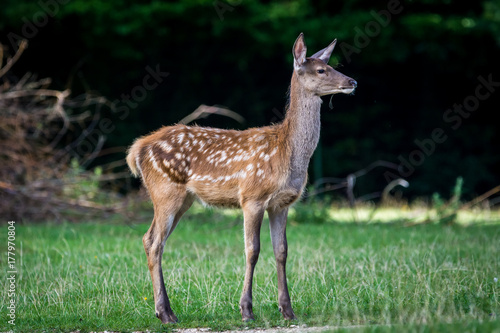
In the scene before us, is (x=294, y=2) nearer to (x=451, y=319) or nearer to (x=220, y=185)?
(x=220, y=185)

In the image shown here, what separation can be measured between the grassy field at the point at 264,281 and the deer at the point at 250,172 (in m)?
0.45

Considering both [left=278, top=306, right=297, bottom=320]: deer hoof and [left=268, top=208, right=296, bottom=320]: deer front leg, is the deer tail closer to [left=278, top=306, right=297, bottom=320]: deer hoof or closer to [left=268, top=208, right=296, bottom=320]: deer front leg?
[left=268, top=208, right=296, bottom=320]: deer front leg

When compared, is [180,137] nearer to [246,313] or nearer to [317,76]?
[317,76]

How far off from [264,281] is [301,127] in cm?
194

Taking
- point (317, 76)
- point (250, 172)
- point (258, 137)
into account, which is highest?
point (317, 76)

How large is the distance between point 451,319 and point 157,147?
3.21 m

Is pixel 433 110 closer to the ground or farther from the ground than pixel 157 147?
farther from the ground

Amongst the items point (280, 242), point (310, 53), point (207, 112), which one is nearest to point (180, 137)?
point (280, 242)

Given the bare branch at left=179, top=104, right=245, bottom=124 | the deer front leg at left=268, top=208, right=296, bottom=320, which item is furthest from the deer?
the bare branch at left=179, top=104, right=245, bottom=124

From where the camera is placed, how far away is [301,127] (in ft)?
22.4

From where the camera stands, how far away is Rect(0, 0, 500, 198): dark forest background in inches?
687

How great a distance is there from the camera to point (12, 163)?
12.8 metres

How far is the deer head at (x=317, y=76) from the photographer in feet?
22.2

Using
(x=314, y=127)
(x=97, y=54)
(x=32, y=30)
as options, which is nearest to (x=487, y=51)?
(x=97, y=54)
